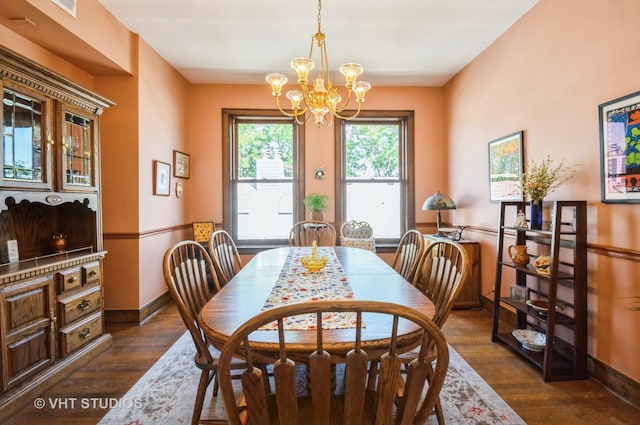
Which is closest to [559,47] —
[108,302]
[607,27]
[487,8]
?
[607,27]

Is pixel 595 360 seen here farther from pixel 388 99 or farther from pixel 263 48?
pixel 263 48

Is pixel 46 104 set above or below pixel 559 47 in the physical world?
below

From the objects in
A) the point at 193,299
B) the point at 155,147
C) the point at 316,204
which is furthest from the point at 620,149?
the point at 155,147

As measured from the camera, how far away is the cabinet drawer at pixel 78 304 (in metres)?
2.21

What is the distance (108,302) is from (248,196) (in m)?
2.13

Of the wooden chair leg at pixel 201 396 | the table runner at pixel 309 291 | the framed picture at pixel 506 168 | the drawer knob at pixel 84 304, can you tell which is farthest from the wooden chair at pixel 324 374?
the framed picture at pixel 506 168

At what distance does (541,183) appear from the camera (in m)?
2.37

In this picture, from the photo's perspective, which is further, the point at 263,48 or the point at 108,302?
the point at 263,48

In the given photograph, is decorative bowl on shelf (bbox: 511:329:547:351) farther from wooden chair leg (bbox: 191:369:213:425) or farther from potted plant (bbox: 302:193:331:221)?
potted plant (bbox: 302:193:331:221)

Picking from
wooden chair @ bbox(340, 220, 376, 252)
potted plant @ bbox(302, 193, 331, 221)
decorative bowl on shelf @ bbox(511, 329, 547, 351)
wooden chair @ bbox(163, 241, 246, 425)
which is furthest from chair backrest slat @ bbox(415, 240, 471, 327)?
potted plant @ bbox(302, 193, 331, 221)

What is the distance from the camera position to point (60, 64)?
111 inches

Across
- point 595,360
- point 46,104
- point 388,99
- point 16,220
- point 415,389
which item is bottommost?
point 595,360

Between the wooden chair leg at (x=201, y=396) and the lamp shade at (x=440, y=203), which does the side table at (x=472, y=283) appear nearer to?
the lamp shade at (x=440, y=203)

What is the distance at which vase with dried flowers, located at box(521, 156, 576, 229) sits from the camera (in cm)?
Result: 236
